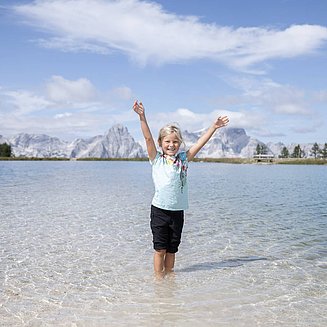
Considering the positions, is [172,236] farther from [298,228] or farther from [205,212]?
[205,212]

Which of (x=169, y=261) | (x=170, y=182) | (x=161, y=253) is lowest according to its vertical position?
(x=169, y=261)

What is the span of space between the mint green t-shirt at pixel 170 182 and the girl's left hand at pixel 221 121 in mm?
872

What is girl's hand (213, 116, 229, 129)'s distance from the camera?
7637mm

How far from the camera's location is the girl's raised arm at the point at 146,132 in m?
7.26

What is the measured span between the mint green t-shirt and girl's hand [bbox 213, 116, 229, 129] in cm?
86

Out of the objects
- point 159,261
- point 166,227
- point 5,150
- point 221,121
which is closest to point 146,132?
point 221,121

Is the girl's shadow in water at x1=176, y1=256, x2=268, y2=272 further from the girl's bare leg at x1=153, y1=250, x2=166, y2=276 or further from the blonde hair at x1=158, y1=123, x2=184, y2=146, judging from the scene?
the blonde hair at x1=158, y1=123, x2=184, y2=146

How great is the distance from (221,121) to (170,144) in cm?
103

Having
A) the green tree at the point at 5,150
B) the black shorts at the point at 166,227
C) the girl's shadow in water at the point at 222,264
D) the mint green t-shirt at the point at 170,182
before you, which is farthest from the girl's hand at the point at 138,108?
the green tree at the point at 5,150

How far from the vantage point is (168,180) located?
7484 mm

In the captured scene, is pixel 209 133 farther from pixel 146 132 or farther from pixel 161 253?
pixel 161 253

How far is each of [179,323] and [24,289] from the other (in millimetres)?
3051

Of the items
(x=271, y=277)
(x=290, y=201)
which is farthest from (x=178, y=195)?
(x=290, y=201)

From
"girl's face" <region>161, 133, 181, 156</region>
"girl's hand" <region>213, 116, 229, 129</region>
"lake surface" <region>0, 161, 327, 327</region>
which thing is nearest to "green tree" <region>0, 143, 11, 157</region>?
"lake surface" <region>0, 161, 327, 327</region>
